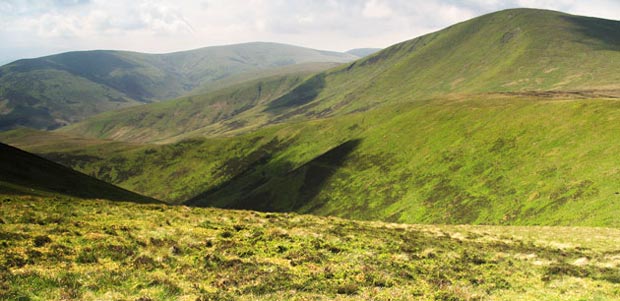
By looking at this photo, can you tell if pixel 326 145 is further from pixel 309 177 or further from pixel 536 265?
pixel 536 265

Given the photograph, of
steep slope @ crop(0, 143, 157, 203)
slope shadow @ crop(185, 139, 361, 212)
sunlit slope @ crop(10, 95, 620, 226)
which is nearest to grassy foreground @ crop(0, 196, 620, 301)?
steep slope @ crop(0, 143, 157, 203)

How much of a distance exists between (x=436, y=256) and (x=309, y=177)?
12121 centimetres

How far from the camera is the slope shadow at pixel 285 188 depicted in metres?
138

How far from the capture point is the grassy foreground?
16.2m

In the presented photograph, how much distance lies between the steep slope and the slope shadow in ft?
260

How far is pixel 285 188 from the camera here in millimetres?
147250

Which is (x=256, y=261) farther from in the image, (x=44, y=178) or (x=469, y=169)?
(x=469, y=169)

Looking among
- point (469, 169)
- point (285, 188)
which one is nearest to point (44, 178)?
point (469, 169)

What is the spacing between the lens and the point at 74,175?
204 ft

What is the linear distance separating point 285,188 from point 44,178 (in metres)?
99.2

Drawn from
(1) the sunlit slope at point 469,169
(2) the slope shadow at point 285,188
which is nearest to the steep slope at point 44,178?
(1) the sunlit slope at point 469,169

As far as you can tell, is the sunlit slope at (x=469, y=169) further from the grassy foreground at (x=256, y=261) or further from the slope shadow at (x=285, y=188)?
the grassy foreground at (x=256, y=261)

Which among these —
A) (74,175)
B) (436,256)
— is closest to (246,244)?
(436,256)

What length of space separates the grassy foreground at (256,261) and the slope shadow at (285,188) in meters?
103
